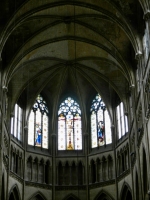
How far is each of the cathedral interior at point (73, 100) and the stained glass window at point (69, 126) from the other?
0.09 m

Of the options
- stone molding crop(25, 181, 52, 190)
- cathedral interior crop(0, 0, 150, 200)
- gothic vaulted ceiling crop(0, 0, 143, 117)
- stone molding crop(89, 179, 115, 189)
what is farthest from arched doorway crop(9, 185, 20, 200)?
gothic vaulted ceiling crop(0, 0, 143, 117)

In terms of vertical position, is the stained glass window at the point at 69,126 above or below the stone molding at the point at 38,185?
above

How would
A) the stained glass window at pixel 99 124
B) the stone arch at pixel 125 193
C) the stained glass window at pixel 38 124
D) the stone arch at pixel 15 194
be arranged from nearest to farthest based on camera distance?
the stone arch at pixel 15 194, the stone arch at pixel 125 193, the stained glass window at pixel 38 124, the stained glass window at pixel 99 124

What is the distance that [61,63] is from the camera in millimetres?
44344

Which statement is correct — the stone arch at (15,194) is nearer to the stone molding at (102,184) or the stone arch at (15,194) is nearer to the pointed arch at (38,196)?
the pointed arch at (38,196)

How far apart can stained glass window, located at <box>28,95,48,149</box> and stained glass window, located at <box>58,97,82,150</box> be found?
4.21ft

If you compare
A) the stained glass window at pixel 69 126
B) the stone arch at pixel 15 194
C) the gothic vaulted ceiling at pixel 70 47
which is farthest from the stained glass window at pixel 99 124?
the stone arch at pixel 15 194

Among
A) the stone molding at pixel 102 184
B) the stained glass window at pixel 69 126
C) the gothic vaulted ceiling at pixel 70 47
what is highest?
the gothic vaulted ceiling at pixel 70 47

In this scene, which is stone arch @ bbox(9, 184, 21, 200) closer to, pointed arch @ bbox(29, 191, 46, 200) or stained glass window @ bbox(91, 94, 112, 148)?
pointed arch @ bbox(29, 191, 46, 200)

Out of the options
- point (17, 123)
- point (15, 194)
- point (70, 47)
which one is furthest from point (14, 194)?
point (70, 47)

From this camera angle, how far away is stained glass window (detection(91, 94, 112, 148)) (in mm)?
45031

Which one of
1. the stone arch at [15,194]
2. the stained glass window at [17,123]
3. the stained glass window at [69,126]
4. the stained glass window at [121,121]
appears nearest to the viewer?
the stone arch at [15,194]

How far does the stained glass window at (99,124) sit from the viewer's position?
45.0m

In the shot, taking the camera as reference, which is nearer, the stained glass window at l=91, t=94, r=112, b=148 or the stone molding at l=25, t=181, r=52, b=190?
the stone molding at l=25, t=181, r=52, b=190
